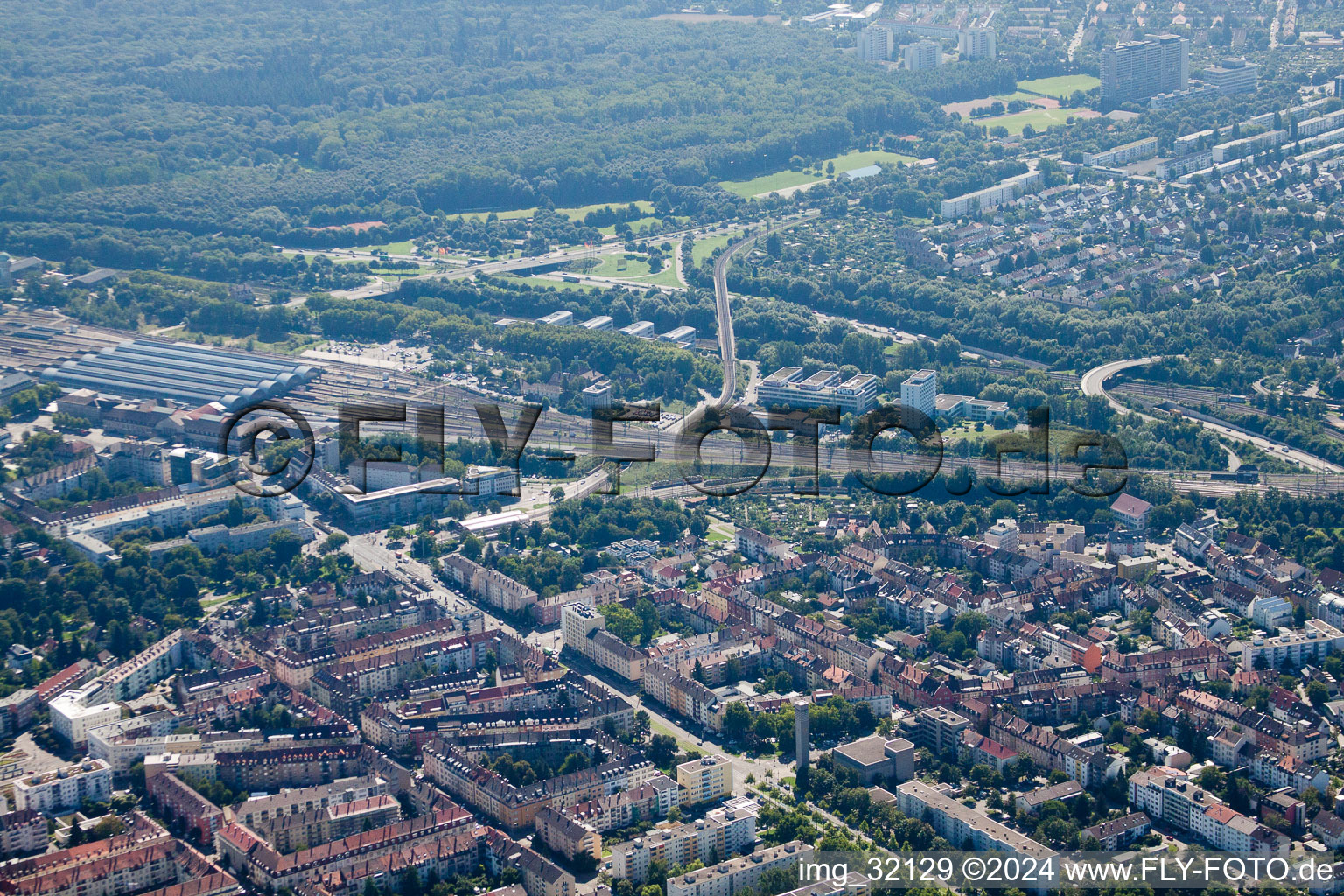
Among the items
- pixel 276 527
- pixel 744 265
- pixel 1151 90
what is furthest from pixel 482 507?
pixel 1151 90

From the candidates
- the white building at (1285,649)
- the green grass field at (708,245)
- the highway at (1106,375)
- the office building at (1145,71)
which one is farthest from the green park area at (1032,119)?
the white building at (1285,649)

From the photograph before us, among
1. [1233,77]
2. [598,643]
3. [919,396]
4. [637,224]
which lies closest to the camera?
Answer: [598,643]

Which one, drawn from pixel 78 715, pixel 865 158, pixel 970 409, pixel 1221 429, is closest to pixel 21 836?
pixel 78 715

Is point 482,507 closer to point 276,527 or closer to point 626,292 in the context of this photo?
point 276,527

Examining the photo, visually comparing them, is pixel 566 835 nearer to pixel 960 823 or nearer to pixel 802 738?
pixel 802 738

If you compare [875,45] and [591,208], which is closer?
[591,208]

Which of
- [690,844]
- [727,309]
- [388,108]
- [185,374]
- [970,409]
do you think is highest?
[388,108]
